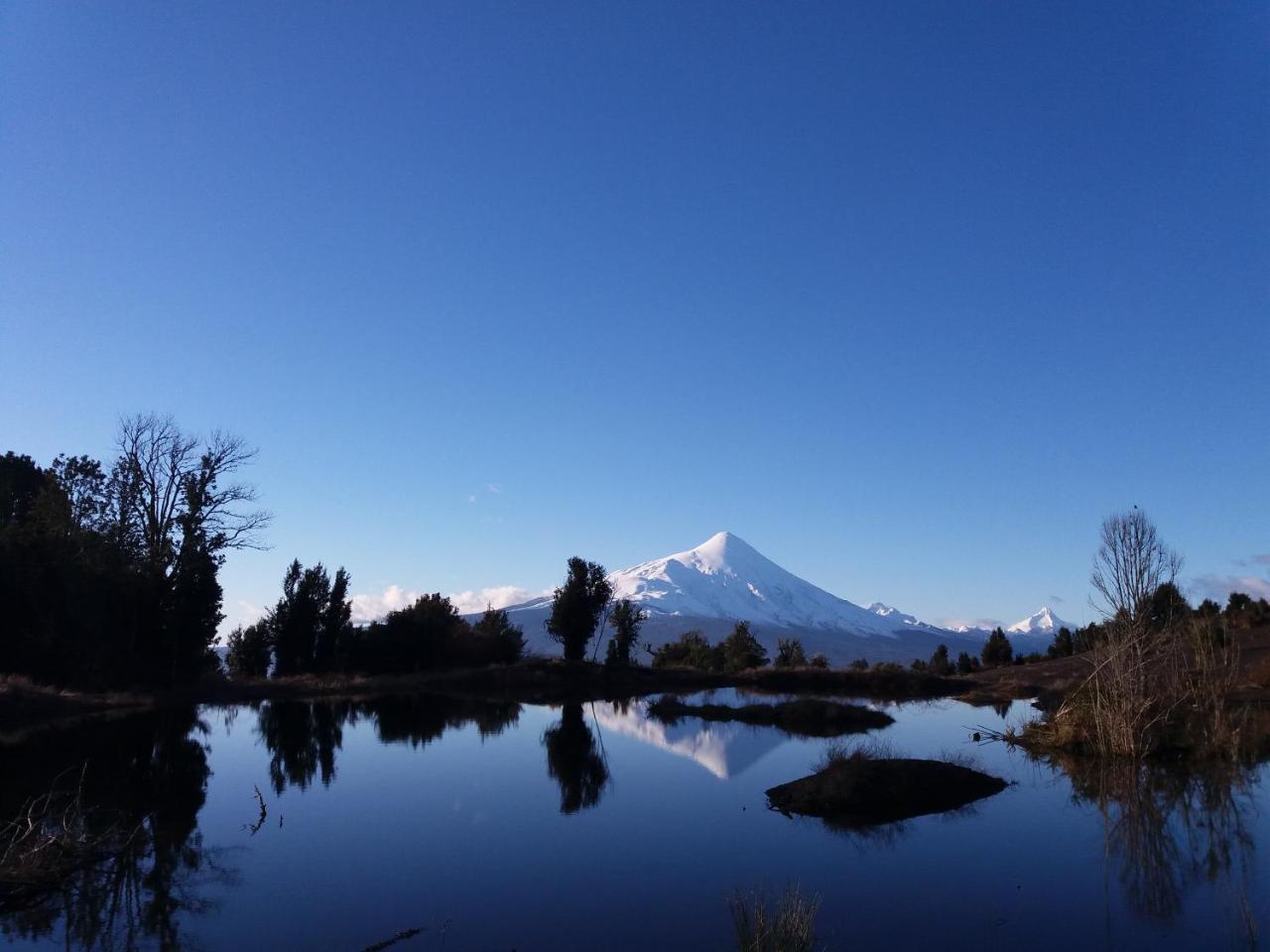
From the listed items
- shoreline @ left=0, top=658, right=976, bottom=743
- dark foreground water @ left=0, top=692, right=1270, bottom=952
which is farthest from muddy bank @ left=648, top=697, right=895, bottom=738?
shoreline @ left=0, top=658, right=976, bottom=743

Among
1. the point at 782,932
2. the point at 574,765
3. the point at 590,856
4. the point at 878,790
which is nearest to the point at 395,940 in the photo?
the point at 782,932

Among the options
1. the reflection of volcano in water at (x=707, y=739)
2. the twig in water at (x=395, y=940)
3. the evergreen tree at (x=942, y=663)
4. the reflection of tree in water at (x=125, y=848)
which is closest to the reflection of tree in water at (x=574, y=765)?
the reflection of volcano in water at (x=707, y=739)

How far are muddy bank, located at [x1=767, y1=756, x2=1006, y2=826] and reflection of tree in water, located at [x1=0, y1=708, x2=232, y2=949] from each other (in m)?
9.10

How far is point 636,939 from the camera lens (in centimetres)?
837

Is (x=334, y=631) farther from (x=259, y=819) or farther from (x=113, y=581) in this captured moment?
(x=259, y=819)

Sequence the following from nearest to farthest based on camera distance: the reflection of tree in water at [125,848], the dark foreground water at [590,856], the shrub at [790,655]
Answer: the reflection of tree in water at [125,848]
the dark foreground water at [590,856]
the shrub at [790,655]

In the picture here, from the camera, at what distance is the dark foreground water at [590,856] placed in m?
8.59

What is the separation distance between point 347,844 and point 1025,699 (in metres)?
33.4

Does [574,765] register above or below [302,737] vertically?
below

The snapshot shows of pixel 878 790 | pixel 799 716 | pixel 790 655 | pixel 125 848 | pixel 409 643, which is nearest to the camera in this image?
pixel 125 848

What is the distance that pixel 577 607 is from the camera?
49500 millimetres

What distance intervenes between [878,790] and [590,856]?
5708 millimetres

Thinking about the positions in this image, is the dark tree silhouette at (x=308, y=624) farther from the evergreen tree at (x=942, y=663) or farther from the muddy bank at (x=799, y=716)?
the evergreen tree at (x=942, y=663)

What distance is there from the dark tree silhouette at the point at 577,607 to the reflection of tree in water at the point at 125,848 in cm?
2877
